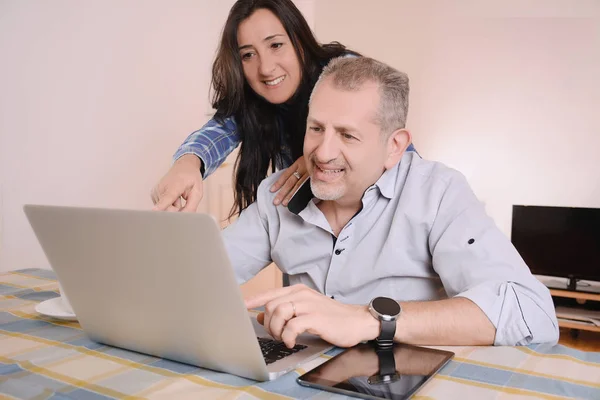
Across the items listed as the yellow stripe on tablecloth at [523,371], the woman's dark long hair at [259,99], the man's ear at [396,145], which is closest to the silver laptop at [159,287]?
the yellow stripe on tablecloth at [523,371]

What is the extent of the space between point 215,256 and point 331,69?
77 centimetres

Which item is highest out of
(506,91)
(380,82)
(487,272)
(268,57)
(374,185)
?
(506,91)

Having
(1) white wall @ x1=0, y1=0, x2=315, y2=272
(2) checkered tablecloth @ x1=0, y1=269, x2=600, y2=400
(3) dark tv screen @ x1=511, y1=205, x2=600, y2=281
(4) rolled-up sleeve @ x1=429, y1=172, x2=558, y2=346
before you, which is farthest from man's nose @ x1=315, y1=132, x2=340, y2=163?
(3) dark tv screen @ x1=511, y1=205, x2=600, y2=281

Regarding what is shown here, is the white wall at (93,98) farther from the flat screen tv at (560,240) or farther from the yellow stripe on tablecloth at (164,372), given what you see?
the flat screen tv at (560,240)

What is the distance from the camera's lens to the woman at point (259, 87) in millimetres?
1669

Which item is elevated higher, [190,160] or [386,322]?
[190,160]

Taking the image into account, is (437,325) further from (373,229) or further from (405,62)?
(405,62)

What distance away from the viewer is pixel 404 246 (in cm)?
123

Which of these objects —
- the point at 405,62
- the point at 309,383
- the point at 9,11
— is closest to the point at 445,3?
the point at 405,62

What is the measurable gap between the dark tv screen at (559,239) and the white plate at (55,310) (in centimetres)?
300

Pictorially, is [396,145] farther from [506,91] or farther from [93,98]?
[506,91]

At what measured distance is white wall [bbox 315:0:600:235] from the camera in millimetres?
3477

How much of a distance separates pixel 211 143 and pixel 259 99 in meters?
0.22

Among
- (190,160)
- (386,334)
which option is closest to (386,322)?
(386,334)
